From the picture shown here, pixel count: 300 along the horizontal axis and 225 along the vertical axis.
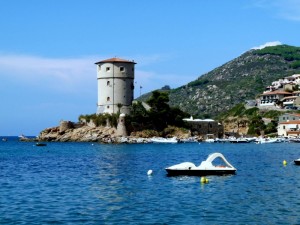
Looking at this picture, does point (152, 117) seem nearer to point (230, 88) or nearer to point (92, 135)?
point (92, 135)

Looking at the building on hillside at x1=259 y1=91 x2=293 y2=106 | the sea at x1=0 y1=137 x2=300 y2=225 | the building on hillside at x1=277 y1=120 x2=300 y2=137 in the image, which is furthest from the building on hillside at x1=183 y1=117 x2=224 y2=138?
the sea at x1=0 y1=137 x2=300 y2=225

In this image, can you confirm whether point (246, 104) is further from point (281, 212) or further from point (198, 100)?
point (281, 212)

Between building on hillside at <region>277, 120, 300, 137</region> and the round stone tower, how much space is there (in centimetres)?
2884

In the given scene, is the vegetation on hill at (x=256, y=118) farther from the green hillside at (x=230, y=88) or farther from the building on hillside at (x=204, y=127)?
the green hillside at (x=230, y=88)

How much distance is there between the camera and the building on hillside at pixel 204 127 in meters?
96.3

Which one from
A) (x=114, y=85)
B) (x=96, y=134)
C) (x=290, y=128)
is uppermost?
(x=114, y=85)

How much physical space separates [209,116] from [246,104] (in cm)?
2130

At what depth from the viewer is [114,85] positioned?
90.2 m

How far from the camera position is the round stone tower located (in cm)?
9019

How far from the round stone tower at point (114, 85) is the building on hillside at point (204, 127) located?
12.6m

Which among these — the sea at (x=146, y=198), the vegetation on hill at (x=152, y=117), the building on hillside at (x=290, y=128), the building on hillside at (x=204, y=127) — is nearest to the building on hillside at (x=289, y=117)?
the building on hillside at (x=290, y=128)

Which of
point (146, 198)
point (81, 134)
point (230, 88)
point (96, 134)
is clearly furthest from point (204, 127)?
point (146, 198)

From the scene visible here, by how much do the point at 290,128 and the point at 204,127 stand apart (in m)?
15.6

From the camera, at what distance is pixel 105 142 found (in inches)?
3371
